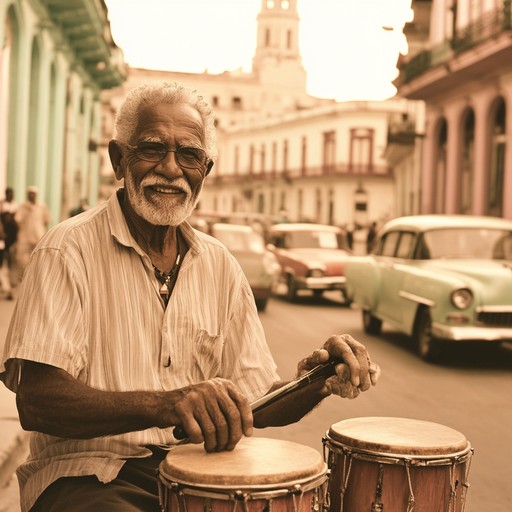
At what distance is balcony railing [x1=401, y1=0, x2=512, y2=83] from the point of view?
2246cm

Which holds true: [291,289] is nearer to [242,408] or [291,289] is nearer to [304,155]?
[242,408]

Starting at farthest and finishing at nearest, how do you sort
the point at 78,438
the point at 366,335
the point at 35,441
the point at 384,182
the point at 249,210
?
1. the point at 249,210
2. the point at 384,182
3. the point at 366,335
4. the point at 35,441
5. the point at 78,438

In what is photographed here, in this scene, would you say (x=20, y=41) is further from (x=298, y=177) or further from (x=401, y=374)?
(x=298, y=177)

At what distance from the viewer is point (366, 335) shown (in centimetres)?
1363

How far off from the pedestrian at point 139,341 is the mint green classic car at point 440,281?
742 centimetres

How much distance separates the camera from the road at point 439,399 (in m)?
6.13

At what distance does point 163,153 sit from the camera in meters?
2.97

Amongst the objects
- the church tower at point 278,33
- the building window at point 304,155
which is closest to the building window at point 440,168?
the building window at point 304,155

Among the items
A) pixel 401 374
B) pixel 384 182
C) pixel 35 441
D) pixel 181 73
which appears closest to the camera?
pixel 35 441

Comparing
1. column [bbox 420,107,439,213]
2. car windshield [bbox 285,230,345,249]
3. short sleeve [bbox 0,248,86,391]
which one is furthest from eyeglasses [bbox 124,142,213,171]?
column [bbox 420,107,439,213]


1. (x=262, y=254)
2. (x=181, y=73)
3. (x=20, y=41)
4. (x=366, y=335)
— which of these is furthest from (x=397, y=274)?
(x=181, y=73)

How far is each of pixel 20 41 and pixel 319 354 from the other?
17130mm

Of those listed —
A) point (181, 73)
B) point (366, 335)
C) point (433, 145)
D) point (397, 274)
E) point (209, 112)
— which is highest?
point (181, 73)

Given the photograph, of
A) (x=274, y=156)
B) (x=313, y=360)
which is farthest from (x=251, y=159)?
(x=313, y=360)
